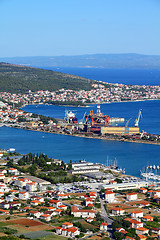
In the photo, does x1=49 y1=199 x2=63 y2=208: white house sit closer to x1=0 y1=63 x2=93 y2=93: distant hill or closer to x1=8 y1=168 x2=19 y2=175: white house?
x1=8 y1=168 x2=19 y2=175: white house

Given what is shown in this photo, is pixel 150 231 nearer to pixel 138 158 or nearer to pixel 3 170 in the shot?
pixel 3 170

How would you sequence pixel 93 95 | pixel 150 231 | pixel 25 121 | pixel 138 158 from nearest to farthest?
pixel 150 231
pixel 138 158
pixel 25 121
pixel 93 95

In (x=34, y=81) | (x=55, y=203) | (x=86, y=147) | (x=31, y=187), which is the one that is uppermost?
→ (x=34, y=81)

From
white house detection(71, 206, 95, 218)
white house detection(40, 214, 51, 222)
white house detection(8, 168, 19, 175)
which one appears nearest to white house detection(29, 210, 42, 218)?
white house detection(40, 214, 51, 222)

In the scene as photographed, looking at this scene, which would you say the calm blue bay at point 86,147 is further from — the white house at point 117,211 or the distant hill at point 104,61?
the distant hill at point 104,61

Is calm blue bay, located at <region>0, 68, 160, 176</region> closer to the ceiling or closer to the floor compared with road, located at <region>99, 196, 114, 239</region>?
closer to the ceiling

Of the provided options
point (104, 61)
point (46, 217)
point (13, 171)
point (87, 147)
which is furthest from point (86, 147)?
point (104, 61)

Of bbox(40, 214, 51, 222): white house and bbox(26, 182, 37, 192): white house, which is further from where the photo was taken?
bbox(26, 182, 37, 192): white house

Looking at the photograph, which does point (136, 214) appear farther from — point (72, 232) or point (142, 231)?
point (72, 232)

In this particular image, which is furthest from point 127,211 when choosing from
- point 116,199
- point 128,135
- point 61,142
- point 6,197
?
point 128,135
